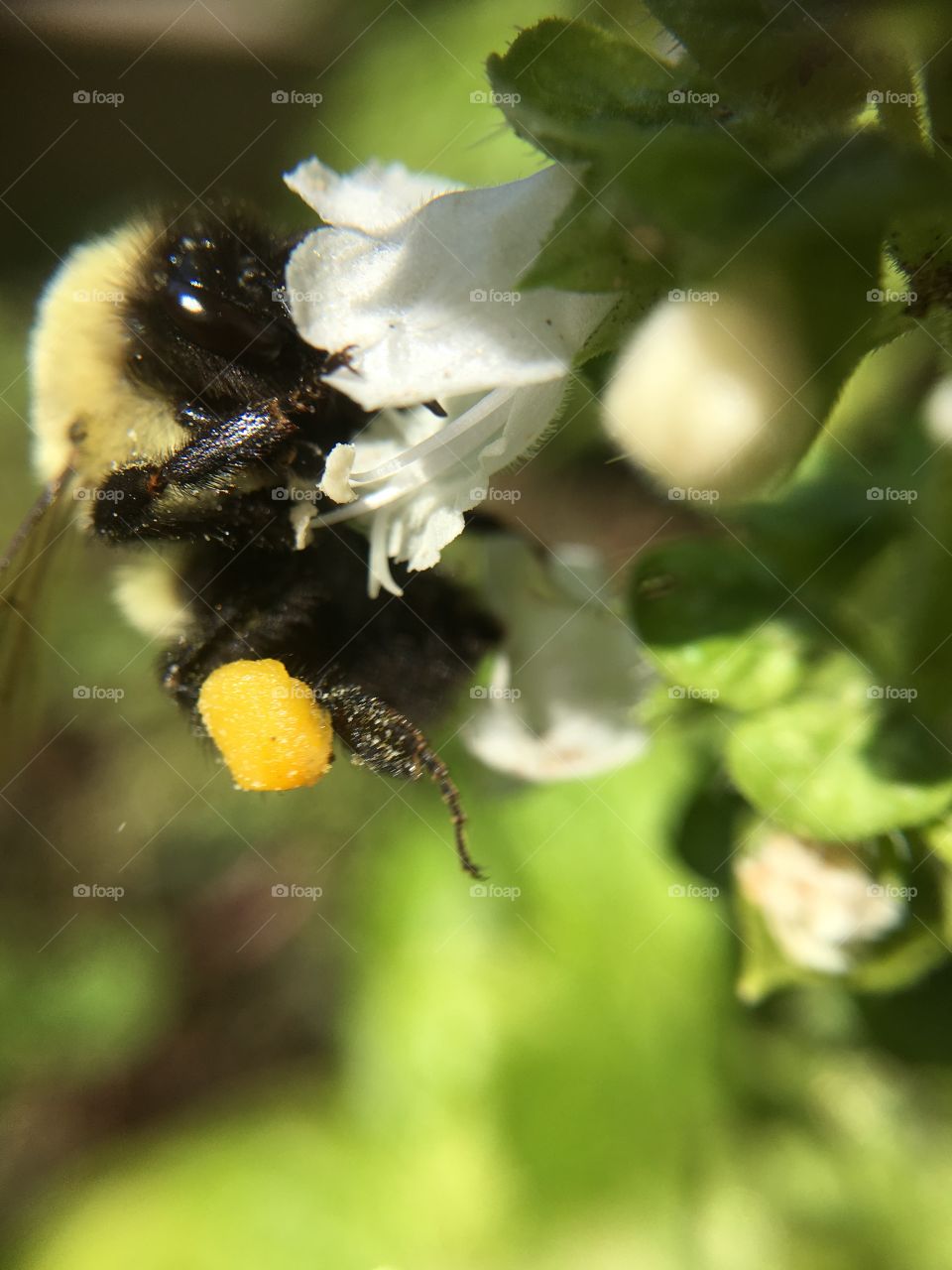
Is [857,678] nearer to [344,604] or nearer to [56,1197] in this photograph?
[344,604]

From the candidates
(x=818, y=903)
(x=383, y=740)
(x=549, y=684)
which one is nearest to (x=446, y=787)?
(x=383, y=740)

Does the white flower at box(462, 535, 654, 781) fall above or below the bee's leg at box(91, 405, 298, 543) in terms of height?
below

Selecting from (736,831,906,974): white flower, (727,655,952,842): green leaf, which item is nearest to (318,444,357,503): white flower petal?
(727,655,952,842): green leaf

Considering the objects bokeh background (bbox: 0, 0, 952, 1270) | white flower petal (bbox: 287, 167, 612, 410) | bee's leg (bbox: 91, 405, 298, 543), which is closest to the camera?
white flower petal (bbox: 287, 167, 612, 410)

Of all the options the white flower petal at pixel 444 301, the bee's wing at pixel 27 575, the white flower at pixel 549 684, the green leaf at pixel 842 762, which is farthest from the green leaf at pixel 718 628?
the bee's wing at pixel 27 575

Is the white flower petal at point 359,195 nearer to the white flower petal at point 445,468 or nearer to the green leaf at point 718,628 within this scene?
the white flower petal at point 445,468

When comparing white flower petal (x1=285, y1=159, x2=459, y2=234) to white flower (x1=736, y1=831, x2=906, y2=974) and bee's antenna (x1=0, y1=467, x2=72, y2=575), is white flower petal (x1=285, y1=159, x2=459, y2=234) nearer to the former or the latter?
bee's antenna (x1=0, y1=467, x2=72, y2=575)
